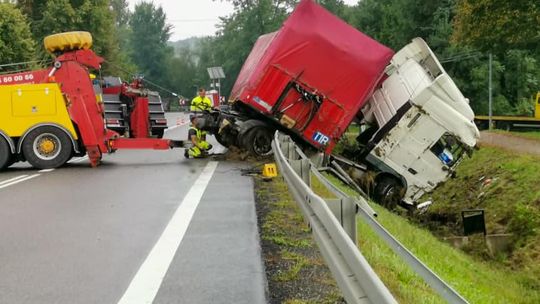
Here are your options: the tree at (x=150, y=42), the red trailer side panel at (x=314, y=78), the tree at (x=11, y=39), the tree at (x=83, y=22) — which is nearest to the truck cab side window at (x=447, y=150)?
the red trailer side panel at (x=314, y=78)

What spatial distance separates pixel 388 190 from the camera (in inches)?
548

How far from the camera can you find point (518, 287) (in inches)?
392

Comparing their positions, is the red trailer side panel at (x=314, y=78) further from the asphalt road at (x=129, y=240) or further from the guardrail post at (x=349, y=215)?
the guardrail post at (x=349, y=215)

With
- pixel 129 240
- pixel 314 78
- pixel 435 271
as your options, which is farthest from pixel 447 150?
pixel 129 240

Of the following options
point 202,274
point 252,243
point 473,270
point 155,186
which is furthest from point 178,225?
point 473,270

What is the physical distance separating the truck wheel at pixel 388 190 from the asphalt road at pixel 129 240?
147 inches

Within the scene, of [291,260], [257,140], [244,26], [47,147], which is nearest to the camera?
[291,260]

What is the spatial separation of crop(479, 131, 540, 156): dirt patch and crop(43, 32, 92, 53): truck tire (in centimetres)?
1405

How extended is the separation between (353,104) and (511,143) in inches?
530

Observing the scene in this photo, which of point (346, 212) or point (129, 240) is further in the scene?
point (129, 240)

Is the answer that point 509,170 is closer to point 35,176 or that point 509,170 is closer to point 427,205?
point 427,205

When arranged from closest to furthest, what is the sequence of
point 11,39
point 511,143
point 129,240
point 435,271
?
point 129,240
point 435,271
point 511,143
point 11,39

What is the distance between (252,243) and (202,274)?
117 centimetres

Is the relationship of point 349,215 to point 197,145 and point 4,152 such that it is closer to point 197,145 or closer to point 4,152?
point 4,152
